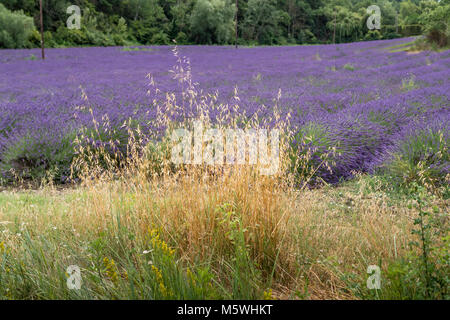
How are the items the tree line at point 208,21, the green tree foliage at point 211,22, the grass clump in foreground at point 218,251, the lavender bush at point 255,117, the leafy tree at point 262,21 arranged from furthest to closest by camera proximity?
the leafy tree at point 262,21
the green tree foliage at point 211,22
the tree line at point 208,21
the lavender bush at point 255,117
the grass clump in foreground at point 218,251

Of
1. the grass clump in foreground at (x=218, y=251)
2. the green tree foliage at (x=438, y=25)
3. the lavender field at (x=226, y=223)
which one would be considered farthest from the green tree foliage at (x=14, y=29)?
the grass clump in foreground at (x=218, y=251)

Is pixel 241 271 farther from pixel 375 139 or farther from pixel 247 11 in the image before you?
pixel 247 11

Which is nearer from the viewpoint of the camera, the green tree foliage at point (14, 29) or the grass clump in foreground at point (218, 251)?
the grass clump in foreground at point (218, 251)

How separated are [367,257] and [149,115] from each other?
157 inches

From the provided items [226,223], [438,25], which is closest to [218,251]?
[226,223]

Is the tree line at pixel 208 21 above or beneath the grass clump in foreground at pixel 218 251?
above

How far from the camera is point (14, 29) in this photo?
23562 millimetres

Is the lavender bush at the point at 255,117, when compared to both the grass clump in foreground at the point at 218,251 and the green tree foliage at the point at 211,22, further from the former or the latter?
the green tree foliage at the point at 211,22

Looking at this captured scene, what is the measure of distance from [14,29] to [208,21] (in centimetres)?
1814

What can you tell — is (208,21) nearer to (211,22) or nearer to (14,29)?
(211,22)

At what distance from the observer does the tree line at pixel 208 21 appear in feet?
78.9

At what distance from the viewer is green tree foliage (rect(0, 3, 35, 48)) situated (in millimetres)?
22891

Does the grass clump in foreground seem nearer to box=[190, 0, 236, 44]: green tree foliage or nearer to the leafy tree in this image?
box=[190, 0, 236, 44]: green tree foliage

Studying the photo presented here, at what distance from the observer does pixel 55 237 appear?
8.14ft
